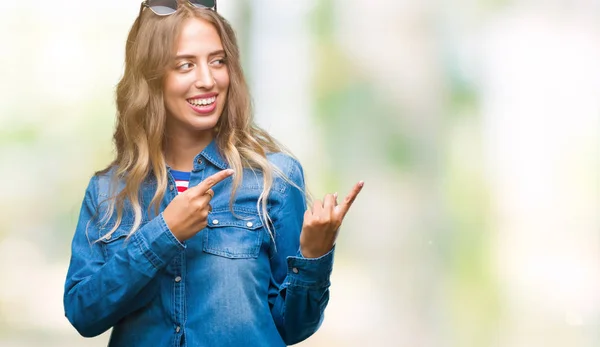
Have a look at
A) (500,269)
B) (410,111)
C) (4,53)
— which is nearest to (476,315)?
(500,269)

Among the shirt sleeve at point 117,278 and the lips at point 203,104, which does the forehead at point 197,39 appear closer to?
the lips at point 203,104

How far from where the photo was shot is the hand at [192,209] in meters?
2.07

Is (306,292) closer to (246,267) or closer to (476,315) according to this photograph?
(246,267)

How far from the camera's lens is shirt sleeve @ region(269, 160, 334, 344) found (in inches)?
83.8

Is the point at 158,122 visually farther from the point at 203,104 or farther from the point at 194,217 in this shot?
the point at 194,217

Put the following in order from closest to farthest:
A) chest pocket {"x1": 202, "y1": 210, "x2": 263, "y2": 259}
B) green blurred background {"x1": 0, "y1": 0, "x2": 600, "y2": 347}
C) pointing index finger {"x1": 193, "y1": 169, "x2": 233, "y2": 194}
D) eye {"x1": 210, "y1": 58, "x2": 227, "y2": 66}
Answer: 1. pointing index finger {"x1": 193, "y1": 169, "x2": 233, "y2": 194}
2. chest pocket {"x1": 202, "y1": 210, "x2": 263, "y2": 259}
3. eye {"x1": 210, "y1": 58, "x2": 227, "y2": 66}
4. green blurred background {"x1": 0, "y1": 0, "x2": 600, "y2": 347}

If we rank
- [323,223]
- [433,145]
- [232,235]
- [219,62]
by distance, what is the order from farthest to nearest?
[433,145], [219,62], [232,235], [323,223]

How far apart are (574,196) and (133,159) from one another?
2.32m

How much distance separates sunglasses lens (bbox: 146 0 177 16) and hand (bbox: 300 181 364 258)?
552 mm

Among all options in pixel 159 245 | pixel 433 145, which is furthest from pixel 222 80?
pixel 433 145

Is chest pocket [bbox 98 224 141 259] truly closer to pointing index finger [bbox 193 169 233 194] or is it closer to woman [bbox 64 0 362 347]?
woman [bbox 64 0 362 347]

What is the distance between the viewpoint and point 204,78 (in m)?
2.23

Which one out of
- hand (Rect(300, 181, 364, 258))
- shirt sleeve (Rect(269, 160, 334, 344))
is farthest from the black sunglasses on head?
hand (Rect(300, 181, 364, 258))

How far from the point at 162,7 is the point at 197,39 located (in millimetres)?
116
